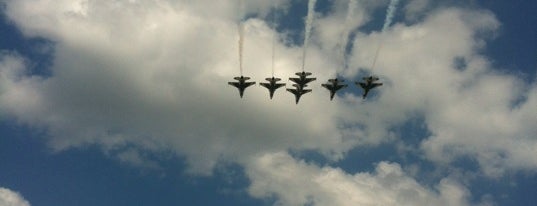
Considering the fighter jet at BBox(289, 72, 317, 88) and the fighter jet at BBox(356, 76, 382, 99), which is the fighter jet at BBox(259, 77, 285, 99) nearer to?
the fighter jet at BBox(289, 72, 317, 88)

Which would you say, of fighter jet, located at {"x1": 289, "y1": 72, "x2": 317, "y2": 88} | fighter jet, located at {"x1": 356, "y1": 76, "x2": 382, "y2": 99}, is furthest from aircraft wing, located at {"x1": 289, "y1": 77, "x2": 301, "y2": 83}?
fighter jet, located at {"x1": 356, "y1": 76, "x2": 382, "y2": 99}

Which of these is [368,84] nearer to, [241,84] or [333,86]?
[333,86]

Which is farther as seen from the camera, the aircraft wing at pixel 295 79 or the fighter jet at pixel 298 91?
the fighter jet at pixel 298 91

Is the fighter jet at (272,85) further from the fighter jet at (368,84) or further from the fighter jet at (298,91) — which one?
the fighter jet at (368,84)

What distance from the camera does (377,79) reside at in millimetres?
78438

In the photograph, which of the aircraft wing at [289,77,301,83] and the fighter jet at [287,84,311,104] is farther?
the fighter jet at [287,84,311,104]

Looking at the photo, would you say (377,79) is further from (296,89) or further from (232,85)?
(232,85)

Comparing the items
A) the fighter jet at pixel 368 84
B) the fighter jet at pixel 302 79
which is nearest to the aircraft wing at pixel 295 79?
the fighter jet at pixel 302 79

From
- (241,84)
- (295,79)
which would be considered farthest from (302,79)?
(241,84)

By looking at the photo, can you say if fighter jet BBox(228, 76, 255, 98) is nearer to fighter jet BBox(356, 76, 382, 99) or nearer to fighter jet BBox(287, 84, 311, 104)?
fighter jet BBox(287, 84, 311, 104)

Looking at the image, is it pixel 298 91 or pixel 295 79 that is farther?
pixel 298 91

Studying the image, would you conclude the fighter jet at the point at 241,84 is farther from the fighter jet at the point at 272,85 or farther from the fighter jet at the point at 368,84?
the fighter jet at the point at 368,84

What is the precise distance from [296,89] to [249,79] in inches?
270

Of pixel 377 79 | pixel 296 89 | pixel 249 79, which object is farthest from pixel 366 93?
pixel 249 79
